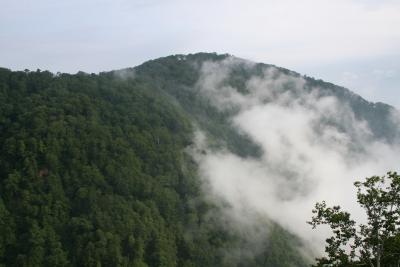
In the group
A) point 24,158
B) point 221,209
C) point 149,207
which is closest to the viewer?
point 24,158

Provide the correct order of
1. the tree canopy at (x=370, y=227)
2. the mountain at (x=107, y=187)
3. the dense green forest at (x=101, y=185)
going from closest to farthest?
the tree canopy at (x=370, y=227), the dense green forest at (x=101, y=185), the mountain at (x=107, y=187)

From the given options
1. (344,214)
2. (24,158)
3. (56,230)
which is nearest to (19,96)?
(24,158)

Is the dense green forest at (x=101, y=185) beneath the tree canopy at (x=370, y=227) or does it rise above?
above

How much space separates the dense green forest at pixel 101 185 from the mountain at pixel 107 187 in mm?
241

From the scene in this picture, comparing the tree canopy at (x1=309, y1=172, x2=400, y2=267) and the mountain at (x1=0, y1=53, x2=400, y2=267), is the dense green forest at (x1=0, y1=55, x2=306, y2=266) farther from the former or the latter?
the tree canopy at (x1=309, y1=172, x2=400, y2=267)

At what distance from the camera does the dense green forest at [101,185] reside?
324 feet

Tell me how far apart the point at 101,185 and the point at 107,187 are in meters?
1.40

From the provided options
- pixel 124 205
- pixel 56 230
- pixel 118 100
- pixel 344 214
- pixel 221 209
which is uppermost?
pixel 118 100

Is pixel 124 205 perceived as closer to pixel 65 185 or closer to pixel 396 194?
pixel 65 185

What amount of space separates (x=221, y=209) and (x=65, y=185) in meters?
44.4

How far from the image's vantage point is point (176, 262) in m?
111

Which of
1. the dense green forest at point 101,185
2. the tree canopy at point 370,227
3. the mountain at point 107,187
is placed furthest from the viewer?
the mountain at point 107,187

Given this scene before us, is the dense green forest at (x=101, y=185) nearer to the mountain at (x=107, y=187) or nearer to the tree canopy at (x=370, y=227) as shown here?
the mountain at (x=107, y=187)

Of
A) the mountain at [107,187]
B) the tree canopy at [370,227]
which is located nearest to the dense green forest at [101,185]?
the mountain at [107,187]
